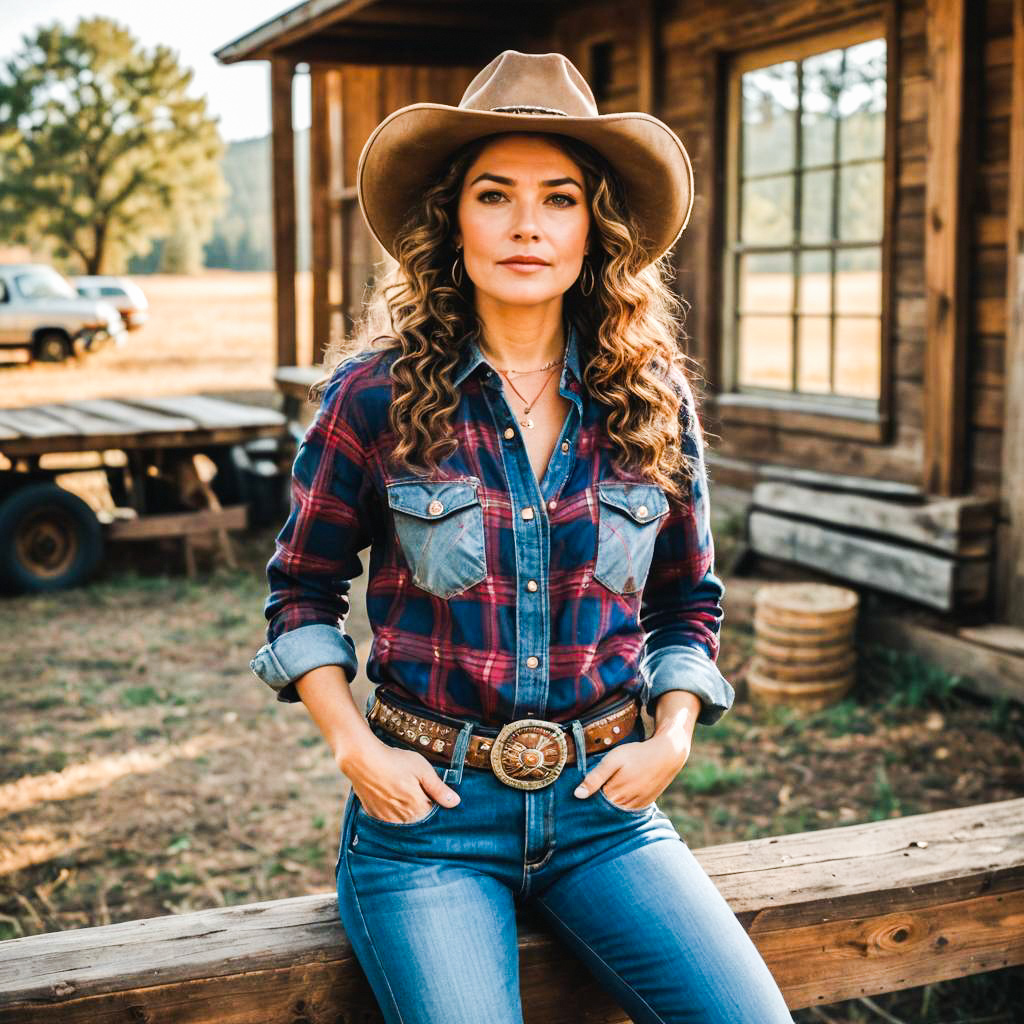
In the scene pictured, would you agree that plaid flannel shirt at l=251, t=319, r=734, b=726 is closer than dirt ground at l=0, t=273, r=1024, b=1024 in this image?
Yes

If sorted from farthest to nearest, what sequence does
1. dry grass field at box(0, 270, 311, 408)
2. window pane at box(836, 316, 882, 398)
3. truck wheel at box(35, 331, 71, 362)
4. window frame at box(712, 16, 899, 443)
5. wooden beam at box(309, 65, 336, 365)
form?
truck wheel at box(35, 331, 71, 362), dry grass field at box(0, 270, 311, 408), window pane at box(836, 316, 882, 398), wooden beam at box(309, 65, 336, 365), window frame at box(712, 16, 899, 443)

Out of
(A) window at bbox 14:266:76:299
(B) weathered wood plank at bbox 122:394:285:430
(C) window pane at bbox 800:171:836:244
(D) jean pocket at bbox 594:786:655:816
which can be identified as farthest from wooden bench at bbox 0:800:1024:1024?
(A) window at bbox 14:266:76:299

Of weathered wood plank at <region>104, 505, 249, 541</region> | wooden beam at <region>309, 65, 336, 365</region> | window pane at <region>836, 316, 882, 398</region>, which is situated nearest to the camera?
weathered wood plank at <region>104, 505, 249, 541</region>

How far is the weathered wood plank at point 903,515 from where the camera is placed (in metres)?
5.31

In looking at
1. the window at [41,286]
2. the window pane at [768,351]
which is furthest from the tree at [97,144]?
the window pane at [768,351]

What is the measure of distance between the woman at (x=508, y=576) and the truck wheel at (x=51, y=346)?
2384 cm

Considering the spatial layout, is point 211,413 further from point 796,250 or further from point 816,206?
point 816,206

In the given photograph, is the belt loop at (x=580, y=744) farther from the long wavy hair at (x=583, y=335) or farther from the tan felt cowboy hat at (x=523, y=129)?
the tan felt cowboy hat at (x=523, y=129)

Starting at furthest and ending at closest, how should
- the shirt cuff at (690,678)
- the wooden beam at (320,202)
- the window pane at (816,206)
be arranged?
1. the wooden beam at (320,202)
2. the window pane at (816,206)
3. the shirt cuff at (690,678)

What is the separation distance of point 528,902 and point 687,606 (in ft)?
1.87

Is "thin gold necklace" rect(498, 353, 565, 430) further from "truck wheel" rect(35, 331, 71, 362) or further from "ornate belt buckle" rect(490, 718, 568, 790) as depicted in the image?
"truck wheel" rect(35, 331, 71, 362)

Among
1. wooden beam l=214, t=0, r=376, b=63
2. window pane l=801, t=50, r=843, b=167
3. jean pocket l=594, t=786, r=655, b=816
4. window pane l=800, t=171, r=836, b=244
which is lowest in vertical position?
jean pocket l=594, t=786, r=655, b=816

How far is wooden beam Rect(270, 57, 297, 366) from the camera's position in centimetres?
926

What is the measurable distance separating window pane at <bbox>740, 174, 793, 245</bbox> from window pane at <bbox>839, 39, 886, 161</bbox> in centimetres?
45
